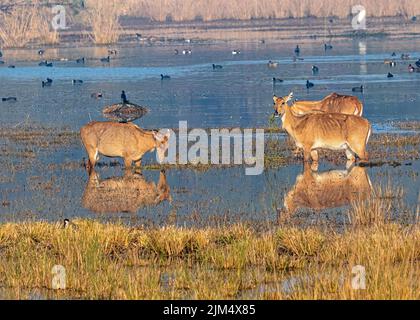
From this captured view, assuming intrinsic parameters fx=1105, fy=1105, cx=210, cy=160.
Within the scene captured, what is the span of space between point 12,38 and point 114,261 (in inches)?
1931

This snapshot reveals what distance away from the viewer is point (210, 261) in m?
11.3

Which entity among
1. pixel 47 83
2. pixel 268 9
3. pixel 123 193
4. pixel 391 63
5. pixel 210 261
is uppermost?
pixel 268 9

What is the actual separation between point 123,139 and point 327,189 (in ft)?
11.7

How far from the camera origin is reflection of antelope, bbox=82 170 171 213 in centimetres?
1537

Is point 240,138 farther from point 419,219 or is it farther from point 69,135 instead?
point 419,219

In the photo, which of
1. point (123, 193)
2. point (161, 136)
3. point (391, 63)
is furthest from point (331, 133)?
point (391, 63)

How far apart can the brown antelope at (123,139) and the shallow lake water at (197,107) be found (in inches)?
14.6

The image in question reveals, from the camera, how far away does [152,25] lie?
71.2m

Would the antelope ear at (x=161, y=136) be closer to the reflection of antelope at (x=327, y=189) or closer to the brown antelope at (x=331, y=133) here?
the brown antelope at (x=331, y=133)

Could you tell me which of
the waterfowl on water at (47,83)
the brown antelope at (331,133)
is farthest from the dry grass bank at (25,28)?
the brown antelope at (331,133)

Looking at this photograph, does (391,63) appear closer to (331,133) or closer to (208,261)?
(331,133)

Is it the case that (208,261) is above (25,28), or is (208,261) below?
below

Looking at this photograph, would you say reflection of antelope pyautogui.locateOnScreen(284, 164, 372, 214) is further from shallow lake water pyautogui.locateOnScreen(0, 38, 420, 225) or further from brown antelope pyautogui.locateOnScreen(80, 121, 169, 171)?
brown antelope pyautogui.locateOnScreen(80, 121, 169, 171)
